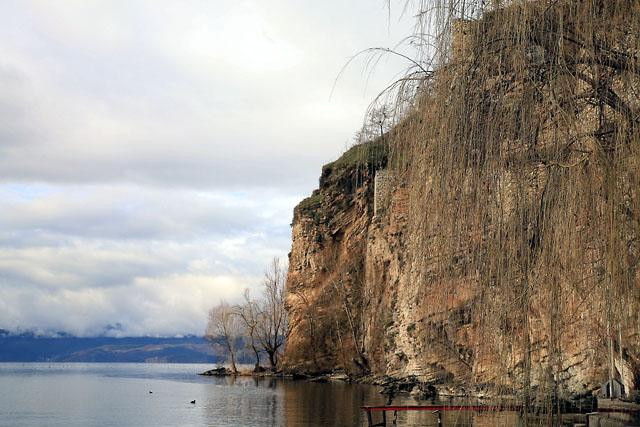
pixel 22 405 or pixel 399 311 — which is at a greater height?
pixel 399 311

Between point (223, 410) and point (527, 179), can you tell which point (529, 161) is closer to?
point (527, 179)

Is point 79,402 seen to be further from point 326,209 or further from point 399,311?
point 326,209

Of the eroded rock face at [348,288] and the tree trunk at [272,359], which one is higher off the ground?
the eroded rock face at [348,288]

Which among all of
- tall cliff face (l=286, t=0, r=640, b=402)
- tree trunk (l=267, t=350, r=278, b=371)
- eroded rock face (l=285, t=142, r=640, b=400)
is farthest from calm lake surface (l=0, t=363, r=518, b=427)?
tree trunk (l=267, t=350, r=278, b=371)

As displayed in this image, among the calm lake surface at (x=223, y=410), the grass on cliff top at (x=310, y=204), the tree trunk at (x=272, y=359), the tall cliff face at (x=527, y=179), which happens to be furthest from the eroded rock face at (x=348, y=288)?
the tall cliff face at (x=527, y=179)

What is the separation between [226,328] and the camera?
3393 inches

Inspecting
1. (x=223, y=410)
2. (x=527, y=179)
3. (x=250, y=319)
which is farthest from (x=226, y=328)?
(x=527, y=179)

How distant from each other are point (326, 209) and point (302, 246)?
3989 millimetres

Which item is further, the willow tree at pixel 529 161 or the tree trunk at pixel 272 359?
the tree trunk at pixel 272 359

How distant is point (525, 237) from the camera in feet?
28.1

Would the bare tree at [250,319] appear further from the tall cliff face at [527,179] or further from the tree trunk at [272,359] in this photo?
the tall cliff face at [527,179]

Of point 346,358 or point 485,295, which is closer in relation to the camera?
point 485,295

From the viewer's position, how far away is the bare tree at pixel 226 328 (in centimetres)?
8606

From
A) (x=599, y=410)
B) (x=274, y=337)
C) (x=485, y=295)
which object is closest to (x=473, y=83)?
(x=485, y=295)
